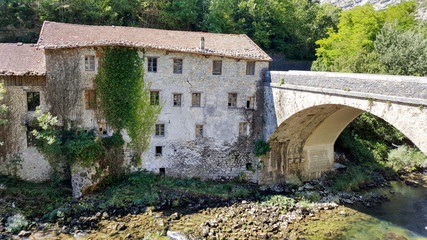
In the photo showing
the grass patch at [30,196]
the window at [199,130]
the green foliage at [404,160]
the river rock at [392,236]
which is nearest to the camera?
the river rock at [392,236]

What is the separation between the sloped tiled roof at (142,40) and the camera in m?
18.9

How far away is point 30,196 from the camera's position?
60.4ft

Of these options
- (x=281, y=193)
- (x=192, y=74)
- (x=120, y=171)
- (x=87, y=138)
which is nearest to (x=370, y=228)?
(x=281, y=193)

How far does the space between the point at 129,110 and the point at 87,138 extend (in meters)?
3.05

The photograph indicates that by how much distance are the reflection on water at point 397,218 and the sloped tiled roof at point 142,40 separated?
11998 mm

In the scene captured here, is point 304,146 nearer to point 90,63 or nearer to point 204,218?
point 204,218

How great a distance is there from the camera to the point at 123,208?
715 inches

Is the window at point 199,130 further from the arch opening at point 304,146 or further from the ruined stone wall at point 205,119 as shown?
the arch opening at point 304,146

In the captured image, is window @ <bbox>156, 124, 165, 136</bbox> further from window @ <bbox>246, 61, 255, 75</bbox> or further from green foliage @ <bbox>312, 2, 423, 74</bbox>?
green foliage @ <bbox>312, 2, 423, 74</bbox>

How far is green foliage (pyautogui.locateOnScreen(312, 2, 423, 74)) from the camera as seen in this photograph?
27562 mm

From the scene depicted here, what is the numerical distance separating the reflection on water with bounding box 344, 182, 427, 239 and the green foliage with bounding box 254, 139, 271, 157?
6.93 m

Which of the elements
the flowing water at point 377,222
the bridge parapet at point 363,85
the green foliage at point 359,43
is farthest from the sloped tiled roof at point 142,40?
the flowing water at point 377,222

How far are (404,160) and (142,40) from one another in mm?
24121

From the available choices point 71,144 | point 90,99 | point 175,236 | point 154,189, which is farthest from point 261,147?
point 71,144
